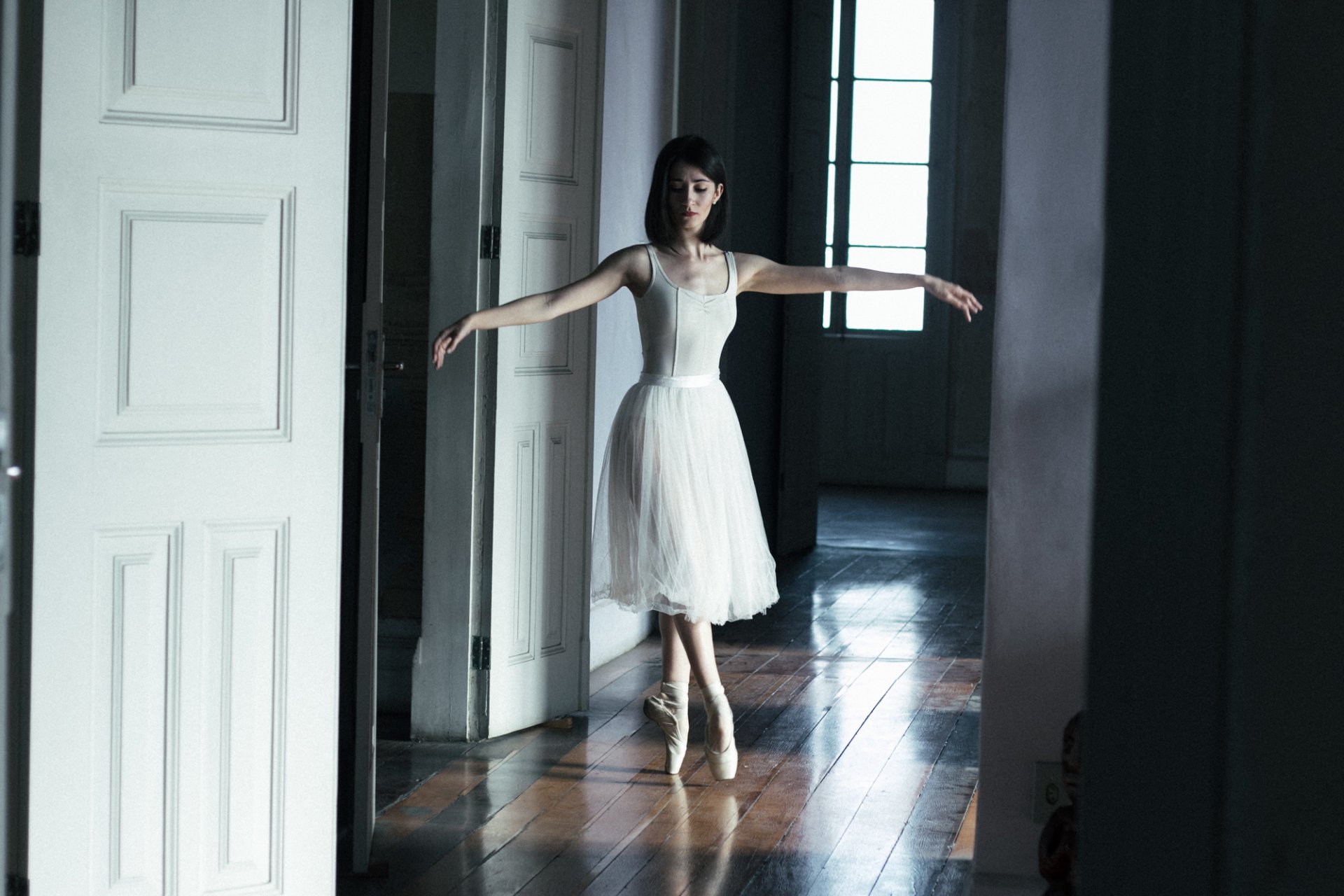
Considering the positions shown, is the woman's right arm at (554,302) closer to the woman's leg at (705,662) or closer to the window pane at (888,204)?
the woman's leg at (705,662)

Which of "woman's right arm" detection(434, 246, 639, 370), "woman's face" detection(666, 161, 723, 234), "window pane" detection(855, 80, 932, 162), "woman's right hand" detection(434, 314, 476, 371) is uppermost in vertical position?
"window pane" detection(855, 80, 932, 162)

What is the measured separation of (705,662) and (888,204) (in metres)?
6.75

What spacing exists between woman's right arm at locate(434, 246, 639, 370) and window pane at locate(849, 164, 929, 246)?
6.47 m

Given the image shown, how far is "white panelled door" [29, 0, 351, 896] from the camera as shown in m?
2.20

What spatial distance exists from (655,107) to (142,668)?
3.31 metres

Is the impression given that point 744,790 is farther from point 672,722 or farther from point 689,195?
point 689,195

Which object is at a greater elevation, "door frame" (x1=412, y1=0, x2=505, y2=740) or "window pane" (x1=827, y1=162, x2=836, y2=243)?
"window pane" (x1=827, y1=162, x2=836, y2=243)

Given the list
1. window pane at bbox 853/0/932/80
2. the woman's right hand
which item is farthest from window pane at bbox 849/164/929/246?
the woman's right hand

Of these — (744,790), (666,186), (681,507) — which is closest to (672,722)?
(744,790)

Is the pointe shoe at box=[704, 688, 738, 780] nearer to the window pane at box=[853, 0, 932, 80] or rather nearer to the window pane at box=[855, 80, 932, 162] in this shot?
the window pane at box=[855, 80, 932, 162]

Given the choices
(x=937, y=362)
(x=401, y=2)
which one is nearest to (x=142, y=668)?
(x=401, y=2)

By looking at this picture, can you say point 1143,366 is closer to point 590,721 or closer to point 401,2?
point 590,721

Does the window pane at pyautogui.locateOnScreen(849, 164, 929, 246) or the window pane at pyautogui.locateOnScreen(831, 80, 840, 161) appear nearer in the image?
the window pane at pyautogui.locateOnScreen(831, 80, 840, 161)

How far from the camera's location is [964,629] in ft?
18.1
